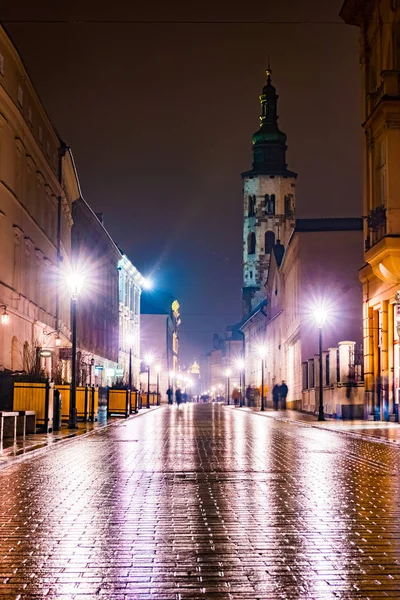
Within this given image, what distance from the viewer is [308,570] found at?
648 centimetres

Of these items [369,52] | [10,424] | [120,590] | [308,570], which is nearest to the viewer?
[120,590]

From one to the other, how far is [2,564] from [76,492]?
14.8 feet

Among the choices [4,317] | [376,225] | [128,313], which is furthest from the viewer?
[128,313]

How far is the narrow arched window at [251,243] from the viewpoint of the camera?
438ft

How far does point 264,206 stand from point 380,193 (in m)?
95.8

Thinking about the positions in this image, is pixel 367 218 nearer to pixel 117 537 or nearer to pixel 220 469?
pixel 220 469

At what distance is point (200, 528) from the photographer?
8.45 m

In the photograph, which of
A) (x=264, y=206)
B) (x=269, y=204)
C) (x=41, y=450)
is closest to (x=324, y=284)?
(x=41, y=450)

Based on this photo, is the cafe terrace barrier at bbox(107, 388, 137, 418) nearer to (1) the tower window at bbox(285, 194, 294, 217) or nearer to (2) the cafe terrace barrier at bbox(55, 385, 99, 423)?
(2) the cafe terrace barrier at bbox(55, 385, 99, 423)

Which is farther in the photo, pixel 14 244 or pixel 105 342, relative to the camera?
pixel 105 342

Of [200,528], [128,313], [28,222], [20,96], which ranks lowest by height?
[200,528]

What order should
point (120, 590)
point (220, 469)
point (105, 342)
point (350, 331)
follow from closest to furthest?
point (120, 590), point (220, 469), point (350, 331), point (105, 342)

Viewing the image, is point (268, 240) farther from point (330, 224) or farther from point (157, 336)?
point (330, 224)

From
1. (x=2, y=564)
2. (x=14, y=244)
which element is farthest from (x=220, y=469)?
(x=14, y=244)
